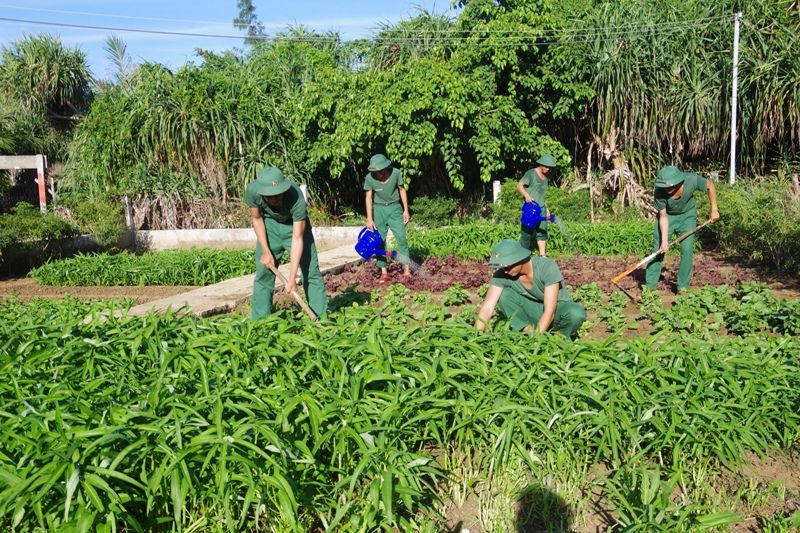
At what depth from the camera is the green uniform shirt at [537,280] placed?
4.91 m

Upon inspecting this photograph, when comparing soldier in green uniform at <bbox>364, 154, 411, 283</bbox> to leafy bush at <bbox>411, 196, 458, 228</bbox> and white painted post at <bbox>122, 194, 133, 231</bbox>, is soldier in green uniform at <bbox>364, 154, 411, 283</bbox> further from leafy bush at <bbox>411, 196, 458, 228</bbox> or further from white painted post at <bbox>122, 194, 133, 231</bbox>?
white painted post at <bbox>122, 194, 133, 231</bbox>

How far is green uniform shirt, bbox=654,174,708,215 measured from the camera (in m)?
7.66

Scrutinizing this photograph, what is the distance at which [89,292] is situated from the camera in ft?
30.6

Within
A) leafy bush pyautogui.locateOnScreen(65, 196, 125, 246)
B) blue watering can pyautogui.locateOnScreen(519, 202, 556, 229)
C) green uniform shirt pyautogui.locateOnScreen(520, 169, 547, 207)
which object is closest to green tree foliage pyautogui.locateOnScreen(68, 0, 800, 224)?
leafy bush pyautogui.locateOnScreen(65, 196, 125, 246)

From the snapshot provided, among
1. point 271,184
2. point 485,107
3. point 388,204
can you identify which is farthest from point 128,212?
point 271,184

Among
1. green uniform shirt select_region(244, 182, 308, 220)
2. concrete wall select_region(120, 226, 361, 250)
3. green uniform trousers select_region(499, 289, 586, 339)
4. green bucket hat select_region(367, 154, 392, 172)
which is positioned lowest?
green uniform trousers select_region(499, 289, 586, 339)

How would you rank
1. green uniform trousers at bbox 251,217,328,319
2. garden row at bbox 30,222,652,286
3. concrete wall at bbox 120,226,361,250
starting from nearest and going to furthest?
green uniform trousers at bbox 251,217,328,319 → garden row at bbox 30,222,652,286 → concrete wall at bbox 120,226,361,250

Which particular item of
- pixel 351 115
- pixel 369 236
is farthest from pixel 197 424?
pixel 351 115

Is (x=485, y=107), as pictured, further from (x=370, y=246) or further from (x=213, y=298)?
(x=213, y=298)

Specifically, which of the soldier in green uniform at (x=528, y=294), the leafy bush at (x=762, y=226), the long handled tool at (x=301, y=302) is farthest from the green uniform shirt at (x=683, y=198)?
the long handled tool at (x=301, y=302)

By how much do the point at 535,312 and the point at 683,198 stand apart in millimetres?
3389

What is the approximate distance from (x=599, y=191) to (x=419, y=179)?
359 cm

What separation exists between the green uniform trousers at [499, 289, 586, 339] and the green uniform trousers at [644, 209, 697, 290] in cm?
289

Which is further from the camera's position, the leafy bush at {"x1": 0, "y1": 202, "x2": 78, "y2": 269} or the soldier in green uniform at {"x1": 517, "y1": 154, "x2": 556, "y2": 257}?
the leafy bush at {"x1": 0, "y1": 202, "x2": 78, "y2": 269}
